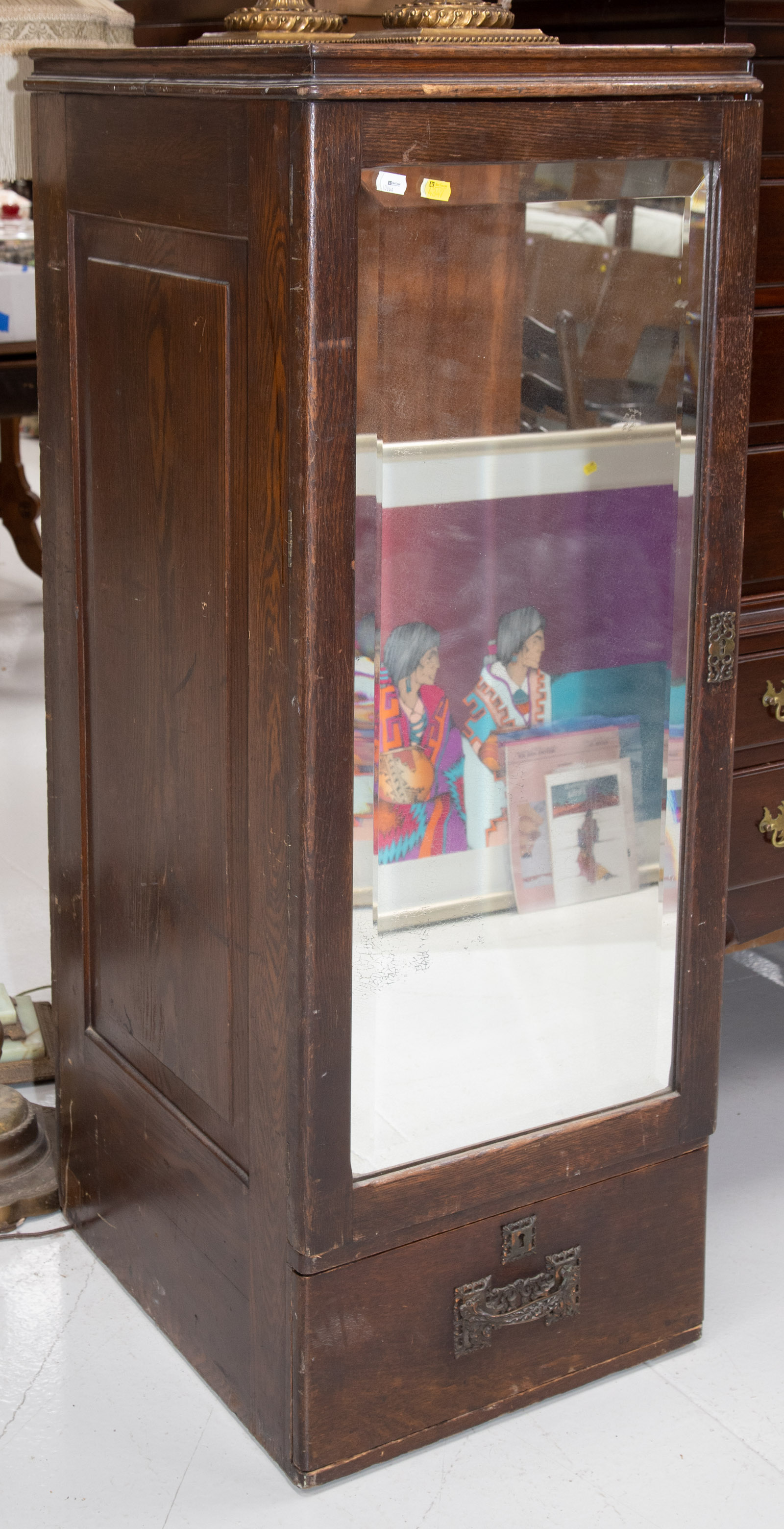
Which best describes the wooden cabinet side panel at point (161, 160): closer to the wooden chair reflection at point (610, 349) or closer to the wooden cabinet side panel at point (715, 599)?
the wooden chair reflection at point (610, 349)

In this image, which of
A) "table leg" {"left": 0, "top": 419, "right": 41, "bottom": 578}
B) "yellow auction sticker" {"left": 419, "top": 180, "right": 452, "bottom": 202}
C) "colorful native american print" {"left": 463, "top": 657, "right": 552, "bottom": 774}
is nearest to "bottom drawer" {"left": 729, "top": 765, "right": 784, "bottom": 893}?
"colorful native american print" {"left": 463, "top": 657, "right": 552, "bottom": 774}

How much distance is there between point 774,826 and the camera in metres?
2.24

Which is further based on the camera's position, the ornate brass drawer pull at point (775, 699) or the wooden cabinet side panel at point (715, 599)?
the ornate brass drawer pull at point (775, 699)

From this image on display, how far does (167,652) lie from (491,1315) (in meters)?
0.76

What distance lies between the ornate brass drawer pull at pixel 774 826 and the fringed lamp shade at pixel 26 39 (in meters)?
1.20

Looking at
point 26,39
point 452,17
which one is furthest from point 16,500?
point 452,17

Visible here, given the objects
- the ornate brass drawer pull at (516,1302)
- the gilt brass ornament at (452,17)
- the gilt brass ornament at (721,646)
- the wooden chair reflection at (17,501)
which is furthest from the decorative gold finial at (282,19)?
the wooden chair reflection at (17,501)

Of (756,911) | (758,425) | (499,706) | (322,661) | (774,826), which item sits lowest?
(756,911)

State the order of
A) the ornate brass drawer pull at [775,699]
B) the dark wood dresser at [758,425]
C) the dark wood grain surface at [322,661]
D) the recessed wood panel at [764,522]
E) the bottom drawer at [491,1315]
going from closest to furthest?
the dark wood grain surface at [322,661] < the bottom drawer at [491,1315] < the dark wood dresser at [758,425] < the recessed wood panel at [764,522] < the ornate brass drawer pull at [775,699]

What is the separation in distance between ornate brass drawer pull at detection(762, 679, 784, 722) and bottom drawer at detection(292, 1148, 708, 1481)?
60 cm

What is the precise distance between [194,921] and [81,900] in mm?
300

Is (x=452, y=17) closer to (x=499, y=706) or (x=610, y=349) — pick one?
(x=610, y=349)

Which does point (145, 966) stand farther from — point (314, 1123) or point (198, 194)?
point (198, 194)

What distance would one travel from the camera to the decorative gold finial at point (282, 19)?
68.2 inches
